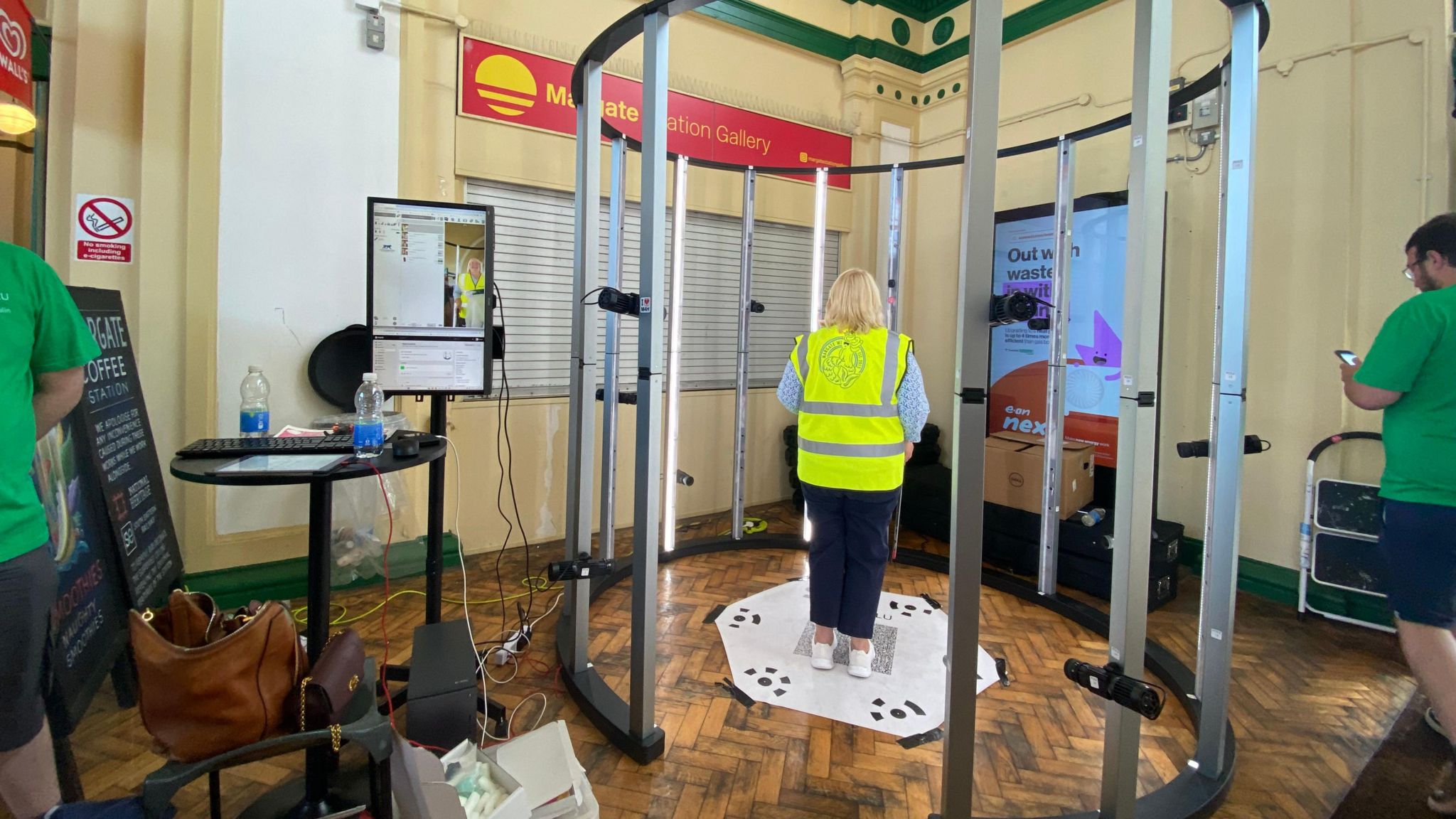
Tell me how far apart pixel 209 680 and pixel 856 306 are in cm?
205

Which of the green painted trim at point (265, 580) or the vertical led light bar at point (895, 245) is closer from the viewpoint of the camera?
the green painted trim at point (265, 580)

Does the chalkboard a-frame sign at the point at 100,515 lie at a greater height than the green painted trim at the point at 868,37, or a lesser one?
lesser

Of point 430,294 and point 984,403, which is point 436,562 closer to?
point 430,294

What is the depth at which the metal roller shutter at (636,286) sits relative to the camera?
3943 mm

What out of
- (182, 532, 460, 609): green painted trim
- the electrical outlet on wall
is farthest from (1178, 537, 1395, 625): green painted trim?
the electrical outlet on wall

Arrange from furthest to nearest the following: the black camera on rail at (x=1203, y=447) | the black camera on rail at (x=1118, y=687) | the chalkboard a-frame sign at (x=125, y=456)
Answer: the chalkboard a-frame sign at (x=125, y=456), the black camera on rail at (x=1203, y=447), the black camera on rail at (x=1118, y=687)

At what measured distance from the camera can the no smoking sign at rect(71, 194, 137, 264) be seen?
8.87 ft

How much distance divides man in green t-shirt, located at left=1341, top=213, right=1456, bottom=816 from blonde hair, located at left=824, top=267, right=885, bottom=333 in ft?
4.70

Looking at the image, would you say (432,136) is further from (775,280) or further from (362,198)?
(775,280)

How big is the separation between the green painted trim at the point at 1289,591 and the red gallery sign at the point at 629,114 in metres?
3.27

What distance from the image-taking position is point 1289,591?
337cm

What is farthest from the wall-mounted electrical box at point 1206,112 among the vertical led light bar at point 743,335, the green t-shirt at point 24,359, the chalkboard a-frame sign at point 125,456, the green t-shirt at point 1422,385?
the chalkboard a-frame sign at point 125,456

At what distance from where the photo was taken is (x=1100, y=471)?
4.00 meters

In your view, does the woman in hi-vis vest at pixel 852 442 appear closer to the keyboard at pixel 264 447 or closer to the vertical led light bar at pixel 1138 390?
the vertical led light bar at pixel 1138 390
